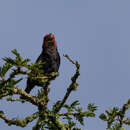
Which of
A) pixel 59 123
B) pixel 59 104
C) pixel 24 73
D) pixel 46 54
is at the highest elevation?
pixel 46 54

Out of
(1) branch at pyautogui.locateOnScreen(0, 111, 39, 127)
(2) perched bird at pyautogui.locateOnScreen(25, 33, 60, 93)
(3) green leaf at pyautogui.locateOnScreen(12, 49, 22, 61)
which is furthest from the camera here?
(2) perched bird at pyautogui.locateOnScreen(25, 33, 60, 93)

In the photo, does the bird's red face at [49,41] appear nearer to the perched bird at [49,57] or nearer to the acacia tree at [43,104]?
the perched bird at [49,57]

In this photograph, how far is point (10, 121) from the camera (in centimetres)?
497

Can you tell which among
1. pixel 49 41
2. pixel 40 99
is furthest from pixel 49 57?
pixel 40 99

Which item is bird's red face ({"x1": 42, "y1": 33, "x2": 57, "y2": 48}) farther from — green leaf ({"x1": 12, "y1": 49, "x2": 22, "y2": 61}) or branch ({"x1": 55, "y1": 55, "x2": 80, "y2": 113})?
green leaf ({"x1": 12, "y1": 49, "x2": 22, "y2": 61})

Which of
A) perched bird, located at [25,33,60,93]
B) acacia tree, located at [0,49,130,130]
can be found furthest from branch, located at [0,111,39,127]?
perched bird, located at [25,33,60,93]

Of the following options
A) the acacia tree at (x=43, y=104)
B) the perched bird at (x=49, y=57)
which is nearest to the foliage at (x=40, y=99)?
the acacia tree at (x=43, y=104)

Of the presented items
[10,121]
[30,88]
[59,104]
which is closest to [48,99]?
[59,104]

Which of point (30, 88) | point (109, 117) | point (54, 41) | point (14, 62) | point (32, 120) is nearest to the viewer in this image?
point (14, 62)

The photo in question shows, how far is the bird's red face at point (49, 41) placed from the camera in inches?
365

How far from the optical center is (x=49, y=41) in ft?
30.7

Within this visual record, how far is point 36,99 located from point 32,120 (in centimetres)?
37

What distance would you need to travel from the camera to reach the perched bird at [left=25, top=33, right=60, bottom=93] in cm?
850

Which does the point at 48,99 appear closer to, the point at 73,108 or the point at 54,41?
the point at 73,108
